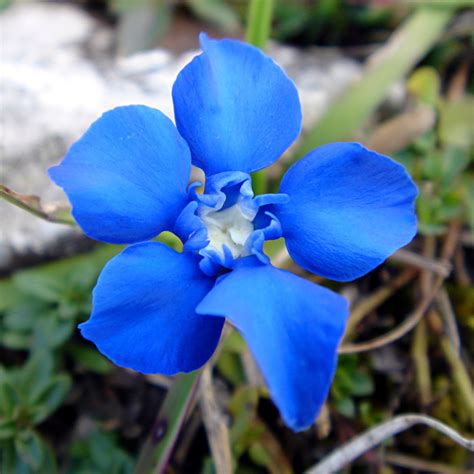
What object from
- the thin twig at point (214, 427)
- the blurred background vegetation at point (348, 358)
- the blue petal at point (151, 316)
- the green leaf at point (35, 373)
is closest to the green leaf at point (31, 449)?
the blurred background vegetation at point (348, 358)

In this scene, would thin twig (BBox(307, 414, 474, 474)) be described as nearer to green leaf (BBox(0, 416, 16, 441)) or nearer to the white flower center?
the white flower center

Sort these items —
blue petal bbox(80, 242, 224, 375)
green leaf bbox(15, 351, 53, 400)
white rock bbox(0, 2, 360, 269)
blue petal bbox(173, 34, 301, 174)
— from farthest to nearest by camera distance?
1. white rock bbox(0, 2, 360, 269)
2. green leaf bbox(15, 351, 53, 400)
3. blue petal bbox(173, 34, 301, 174)
4. blue petal bbox(80, 242, 224, 375)

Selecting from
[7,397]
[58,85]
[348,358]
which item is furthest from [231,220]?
[58,85]

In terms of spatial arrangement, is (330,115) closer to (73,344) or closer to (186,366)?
(73,344)

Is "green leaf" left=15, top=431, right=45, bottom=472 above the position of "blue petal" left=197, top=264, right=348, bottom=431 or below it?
below

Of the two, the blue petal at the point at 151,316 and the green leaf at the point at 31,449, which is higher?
the blue petal at the point at 151,316

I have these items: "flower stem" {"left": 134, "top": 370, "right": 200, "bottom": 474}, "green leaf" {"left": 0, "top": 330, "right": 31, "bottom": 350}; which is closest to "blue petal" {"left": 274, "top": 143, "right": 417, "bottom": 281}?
"flower stem" {"left": 134, "top": 370, "right": 200, "bottom": 474}

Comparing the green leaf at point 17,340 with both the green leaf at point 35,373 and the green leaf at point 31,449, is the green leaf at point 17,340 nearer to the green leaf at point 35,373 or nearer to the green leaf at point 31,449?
the green leaf at point 35,373
